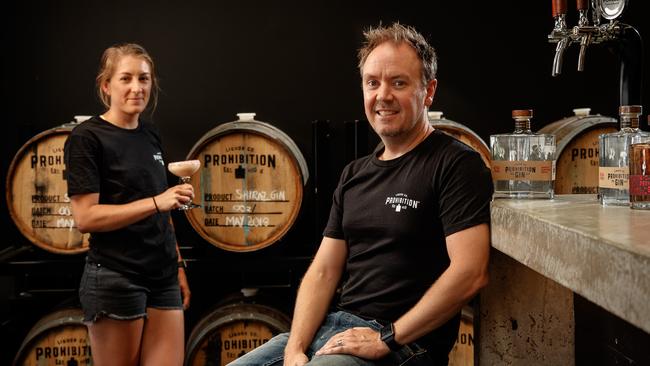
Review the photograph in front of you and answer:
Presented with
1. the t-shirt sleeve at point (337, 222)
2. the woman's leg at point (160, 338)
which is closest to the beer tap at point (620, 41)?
the t-shirt sleeve at point (337, 222)

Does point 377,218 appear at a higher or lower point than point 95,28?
lower

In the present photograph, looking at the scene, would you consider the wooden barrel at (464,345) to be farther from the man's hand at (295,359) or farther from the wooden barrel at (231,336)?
the man's hand at (295,359)

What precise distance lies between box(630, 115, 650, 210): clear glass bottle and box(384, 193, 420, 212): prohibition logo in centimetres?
55

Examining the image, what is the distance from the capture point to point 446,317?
1.80 metres

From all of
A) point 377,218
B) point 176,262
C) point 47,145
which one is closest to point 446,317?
point 377,218

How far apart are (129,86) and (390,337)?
1.73 m

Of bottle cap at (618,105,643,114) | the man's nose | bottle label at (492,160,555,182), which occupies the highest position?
the man's nose

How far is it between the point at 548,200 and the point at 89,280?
6.07 ft

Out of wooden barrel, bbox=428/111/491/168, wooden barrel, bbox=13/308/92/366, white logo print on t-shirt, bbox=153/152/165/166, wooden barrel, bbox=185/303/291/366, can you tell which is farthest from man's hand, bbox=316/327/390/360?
wooden barrel, bbox=13/308/92/366

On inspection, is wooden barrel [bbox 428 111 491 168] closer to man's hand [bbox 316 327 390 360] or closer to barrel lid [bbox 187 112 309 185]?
barrel lid [bbox 187 112 309 185]

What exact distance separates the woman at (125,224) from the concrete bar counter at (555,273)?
144cm

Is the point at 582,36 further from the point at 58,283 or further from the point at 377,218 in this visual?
the point at 58,283

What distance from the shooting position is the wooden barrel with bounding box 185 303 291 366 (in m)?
3.39

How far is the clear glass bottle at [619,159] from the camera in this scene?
178 centimetres
